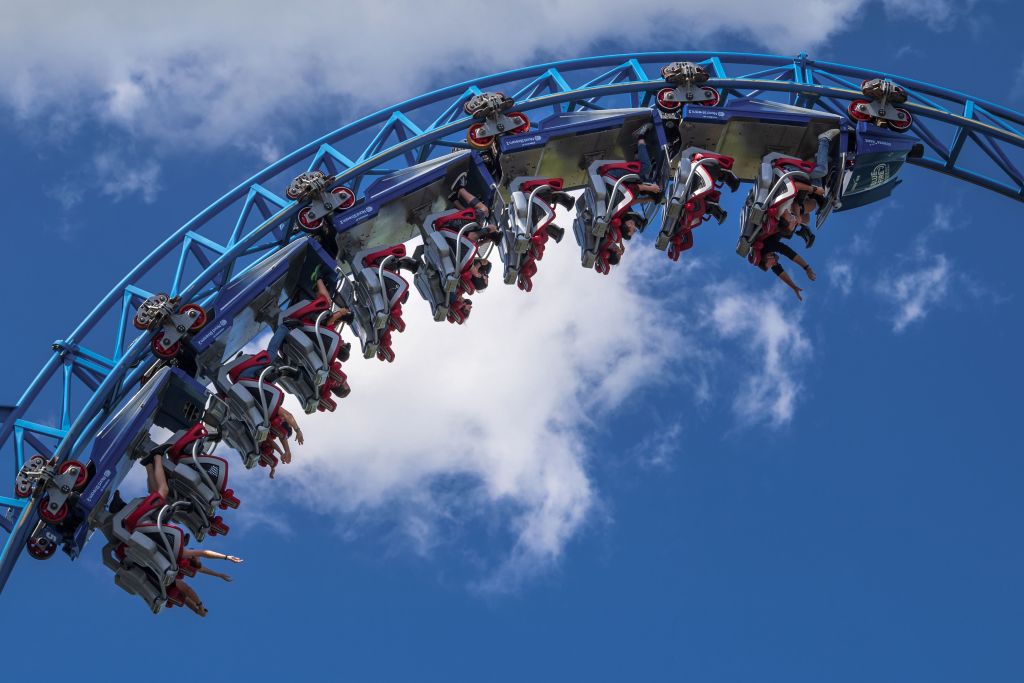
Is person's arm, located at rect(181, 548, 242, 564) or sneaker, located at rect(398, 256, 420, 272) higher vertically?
sneaker, located at rect(398, 256, 420, 272)

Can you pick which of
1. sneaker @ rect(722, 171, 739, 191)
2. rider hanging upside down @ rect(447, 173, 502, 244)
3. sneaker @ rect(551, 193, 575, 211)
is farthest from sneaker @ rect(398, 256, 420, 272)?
sneaker @ rect(722, 171, 739, 191)

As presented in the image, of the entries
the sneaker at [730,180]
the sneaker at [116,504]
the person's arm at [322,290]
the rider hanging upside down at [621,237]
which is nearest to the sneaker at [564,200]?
the rider hanging upside down at [621,237]

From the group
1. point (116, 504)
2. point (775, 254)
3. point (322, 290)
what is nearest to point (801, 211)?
point (775, 254)

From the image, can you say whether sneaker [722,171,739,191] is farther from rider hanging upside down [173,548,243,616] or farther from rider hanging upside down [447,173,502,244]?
rider hanging upside down [173,548,243,616]

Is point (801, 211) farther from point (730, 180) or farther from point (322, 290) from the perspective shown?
point (322, 290)

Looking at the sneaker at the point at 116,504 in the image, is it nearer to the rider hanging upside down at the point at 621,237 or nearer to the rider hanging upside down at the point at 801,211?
the rider hanging upside down at the point at 621,237

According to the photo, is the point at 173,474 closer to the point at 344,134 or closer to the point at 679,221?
the point at 344,134

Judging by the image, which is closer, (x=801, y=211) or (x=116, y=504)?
(x=116, y=504)

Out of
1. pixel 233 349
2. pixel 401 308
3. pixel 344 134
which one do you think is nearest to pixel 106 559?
pixel 233 349

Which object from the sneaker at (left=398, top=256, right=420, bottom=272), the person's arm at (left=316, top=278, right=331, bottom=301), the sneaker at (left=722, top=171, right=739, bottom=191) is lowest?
the person's arm at (left=316, top=278, right=331, bottom=301)

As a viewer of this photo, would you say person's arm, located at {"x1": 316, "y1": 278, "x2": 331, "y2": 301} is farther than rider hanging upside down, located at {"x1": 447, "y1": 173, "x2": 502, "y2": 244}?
No

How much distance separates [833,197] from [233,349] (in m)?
8.88

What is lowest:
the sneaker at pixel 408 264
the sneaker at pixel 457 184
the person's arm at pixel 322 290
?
the person's arm at pixel 322 290

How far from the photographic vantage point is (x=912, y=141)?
84.7ft
